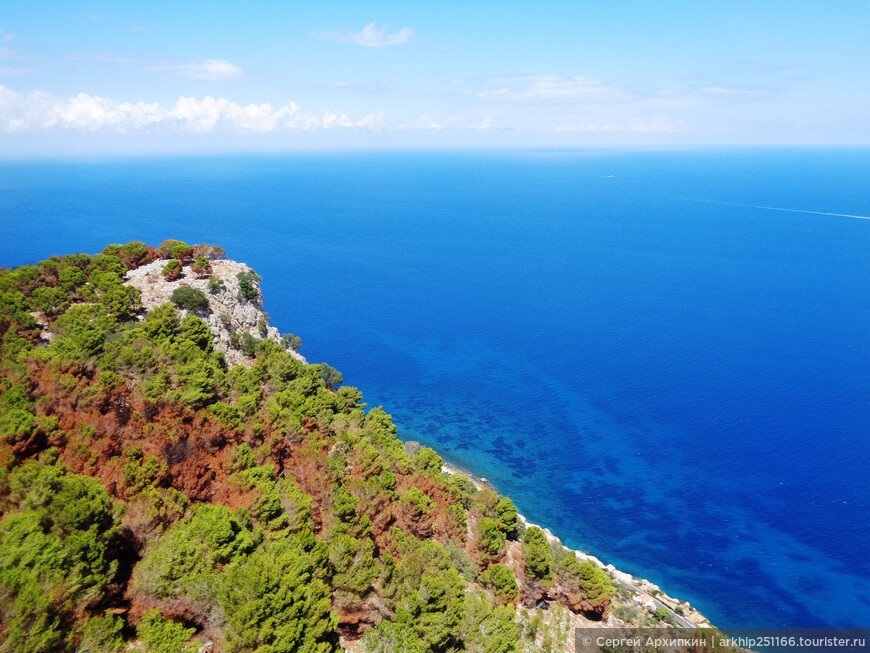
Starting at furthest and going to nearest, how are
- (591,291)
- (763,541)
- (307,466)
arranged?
1. (591,291)
2. (763,541)
3. (307,466)

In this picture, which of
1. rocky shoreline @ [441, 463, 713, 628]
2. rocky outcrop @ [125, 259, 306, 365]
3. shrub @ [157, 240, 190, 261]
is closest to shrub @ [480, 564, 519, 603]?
rocky shoreline @ [441, 463, 713, 628]

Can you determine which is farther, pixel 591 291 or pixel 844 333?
pixel 591 291

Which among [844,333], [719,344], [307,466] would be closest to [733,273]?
[844,333]

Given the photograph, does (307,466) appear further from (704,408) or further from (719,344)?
(719,344)

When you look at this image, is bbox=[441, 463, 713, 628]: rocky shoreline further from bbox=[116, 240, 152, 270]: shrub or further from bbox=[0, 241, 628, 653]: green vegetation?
bbox=[116, 240, 152, 270]: shrub

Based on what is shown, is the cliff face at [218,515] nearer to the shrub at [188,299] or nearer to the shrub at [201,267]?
the shrub at [188,299]

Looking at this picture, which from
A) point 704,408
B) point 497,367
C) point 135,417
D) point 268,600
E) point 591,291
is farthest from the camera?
point 591,291

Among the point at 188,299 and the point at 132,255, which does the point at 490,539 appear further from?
the point at 132,255
